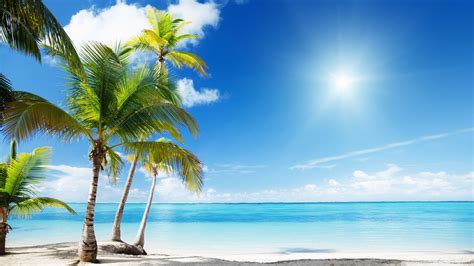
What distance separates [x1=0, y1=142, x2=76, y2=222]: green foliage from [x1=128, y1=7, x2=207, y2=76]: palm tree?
4950 millimetres

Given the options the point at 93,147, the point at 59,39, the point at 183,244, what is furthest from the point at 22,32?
the point at 183,244

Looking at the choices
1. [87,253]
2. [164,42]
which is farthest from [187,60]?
[87,253]

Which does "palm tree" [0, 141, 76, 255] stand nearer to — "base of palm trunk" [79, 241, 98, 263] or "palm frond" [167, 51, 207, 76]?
"base of palm trunk" [79, 241, 98, 263]

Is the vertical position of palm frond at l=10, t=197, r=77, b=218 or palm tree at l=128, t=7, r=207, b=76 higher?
palm tree at l=128, t=7, r=207, b=76

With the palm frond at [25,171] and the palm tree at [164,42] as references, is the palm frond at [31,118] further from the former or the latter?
the palm tree at [164,42]

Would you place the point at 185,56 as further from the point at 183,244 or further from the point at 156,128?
the point at 183,244

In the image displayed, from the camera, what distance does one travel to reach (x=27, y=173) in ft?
26.4

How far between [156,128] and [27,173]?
3.19m

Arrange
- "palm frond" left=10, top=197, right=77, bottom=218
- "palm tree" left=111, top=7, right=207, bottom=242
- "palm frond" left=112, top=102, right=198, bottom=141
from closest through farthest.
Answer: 1. "palm frond" left=112, top=102, right=198, bottom=141
2. "palm frond" left=10, top=197, right=77, bottom=218
3. "palm tree" left=111, top=7, right=207, bottom=242

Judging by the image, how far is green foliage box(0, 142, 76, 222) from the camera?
7.86 metres

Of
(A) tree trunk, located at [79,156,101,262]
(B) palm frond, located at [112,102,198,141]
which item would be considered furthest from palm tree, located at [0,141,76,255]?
(B) palm frond, located at [112,102,198,141]

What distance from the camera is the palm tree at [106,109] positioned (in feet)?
22.9

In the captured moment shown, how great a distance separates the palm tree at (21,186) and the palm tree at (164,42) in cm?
497

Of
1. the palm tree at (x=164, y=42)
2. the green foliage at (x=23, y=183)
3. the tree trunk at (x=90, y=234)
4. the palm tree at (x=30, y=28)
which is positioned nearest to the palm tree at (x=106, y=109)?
the tree trunk at (x=90, y=234)
